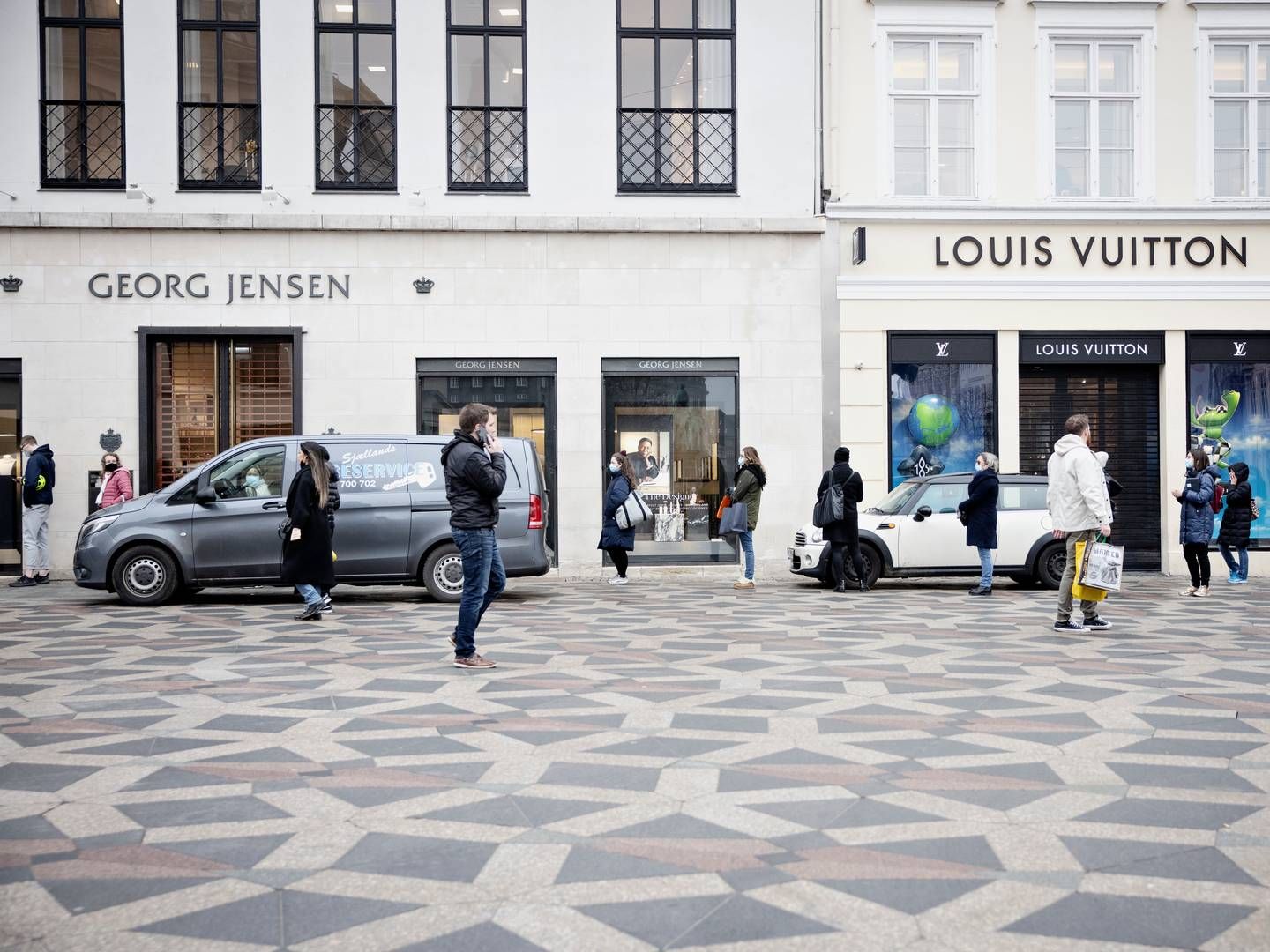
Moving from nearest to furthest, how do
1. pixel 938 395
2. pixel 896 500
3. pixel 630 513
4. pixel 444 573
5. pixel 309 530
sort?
pixel 309 530, pixel 444 573, pixel 896 500, pixel 630 513, pixel 938 395

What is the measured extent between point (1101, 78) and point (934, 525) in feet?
28.1

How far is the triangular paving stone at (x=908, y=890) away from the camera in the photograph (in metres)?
4.20

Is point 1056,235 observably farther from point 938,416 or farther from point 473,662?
point 473,662

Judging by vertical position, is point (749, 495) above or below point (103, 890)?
above

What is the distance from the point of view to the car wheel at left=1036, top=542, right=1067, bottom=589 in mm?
17203

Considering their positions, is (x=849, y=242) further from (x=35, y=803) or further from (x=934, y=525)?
(x=35, y=803)

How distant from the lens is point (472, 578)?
9641 millimetres

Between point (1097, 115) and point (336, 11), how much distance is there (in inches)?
471

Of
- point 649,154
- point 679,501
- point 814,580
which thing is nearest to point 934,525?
point 814,580

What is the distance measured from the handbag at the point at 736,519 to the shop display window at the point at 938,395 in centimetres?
391

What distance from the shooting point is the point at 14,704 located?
8078 mm

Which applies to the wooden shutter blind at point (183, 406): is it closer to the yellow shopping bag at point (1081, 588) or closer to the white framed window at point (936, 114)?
the white framed window at point (936, 114)

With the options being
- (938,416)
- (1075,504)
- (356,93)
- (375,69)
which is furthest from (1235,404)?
(356,93)

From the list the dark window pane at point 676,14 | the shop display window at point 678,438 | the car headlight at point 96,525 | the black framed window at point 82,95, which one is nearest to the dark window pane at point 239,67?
the black framed window at point 82,95
